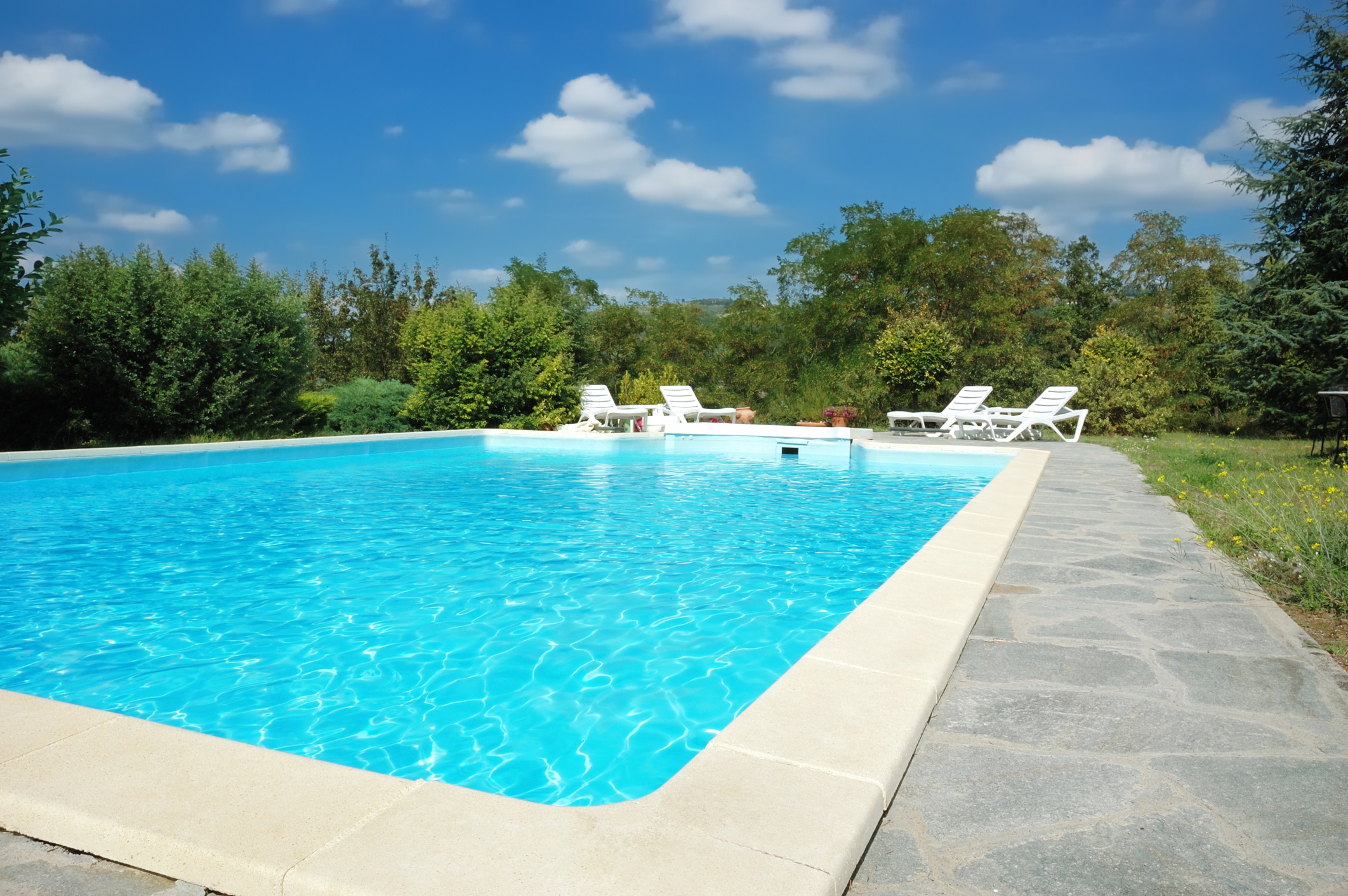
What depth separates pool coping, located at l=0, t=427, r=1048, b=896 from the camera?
1442 mm

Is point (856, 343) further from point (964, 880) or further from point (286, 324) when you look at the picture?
point (964, 880)

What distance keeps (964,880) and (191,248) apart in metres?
14.4

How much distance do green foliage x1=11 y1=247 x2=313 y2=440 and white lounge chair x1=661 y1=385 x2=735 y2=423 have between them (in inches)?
261

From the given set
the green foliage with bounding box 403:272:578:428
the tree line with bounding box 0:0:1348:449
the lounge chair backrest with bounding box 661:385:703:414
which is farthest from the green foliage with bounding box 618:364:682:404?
the green foliage with bounding box 403:272:578:428

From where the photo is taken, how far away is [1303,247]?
14570 mm

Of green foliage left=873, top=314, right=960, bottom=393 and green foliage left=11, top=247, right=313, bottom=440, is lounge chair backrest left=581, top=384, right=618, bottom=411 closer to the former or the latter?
green foliage left=11, top=247, right=313, bottom=440

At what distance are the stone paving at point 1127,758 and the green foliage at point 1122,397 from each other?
13.1 m

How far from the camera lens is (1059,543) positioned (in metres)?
4.89

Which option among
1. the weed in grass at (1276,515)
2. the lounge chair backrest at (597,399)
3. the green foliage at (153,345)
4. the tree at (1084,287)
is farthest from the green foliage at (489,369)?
the tree at (1084,287)

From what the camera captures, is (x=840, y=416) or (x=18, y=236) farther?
(x=840, y=416)

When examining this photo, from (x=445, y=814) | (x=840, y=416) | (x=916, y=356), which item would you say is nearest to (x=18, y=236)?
(x=445, y=814)

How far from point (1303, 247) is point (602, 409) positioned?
13.3 meters

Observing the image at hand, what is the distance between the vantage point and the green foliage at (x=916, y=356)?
16531mm

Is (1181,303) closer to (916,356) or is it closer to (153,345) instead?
(916,356)
